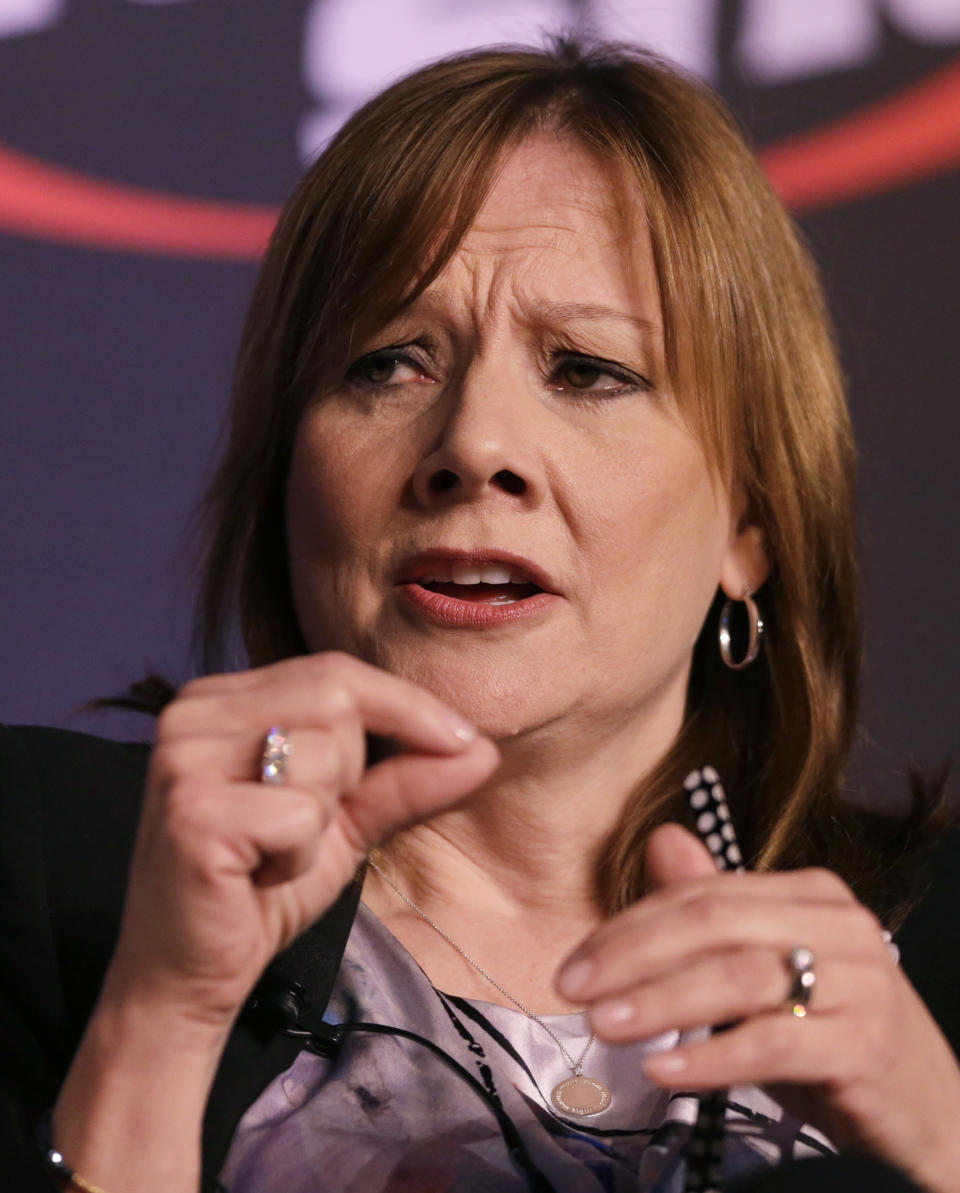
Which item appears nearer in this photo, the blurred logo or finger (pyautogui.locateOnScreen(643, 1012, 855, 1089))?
finger (pyautogui.locateOnScreen(643, 1012, 855, 1089))

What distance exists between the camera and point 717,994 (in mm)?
Result: 771

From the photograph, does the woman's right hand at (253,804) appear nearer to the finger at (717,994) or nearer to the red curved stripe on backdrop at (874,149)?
the finger at (717,994)

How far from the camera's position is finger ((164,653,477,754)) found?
797 millimetres

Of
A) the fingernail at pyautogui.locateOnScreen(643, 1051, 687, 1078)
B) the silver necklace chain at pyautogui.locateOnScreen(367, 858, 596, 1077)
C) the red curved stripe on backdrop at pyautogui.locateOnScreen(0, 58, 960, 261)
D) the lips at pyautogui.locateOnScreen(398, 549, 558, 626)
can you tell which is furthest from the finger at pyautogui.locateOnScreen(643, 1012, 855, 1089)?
the red curved stripe on backdrop at pyautogui.locateOnScreen(0, 58, 960, 261)

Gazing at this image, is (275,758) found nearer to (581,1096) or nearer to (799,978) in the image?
(799,978)

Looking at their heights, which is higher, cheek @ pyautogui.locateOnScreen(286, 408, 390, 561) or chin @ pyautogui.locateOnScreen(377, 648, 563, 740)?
cheek @ pyautogui.locateOnScreen(286, 408, 390, 561)

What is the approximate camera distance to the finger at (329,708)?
797 millimetres

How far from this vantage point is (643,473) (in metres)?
1.18

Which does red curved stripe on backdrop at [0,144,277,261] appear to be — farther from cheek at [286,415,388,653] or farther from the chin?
the chin

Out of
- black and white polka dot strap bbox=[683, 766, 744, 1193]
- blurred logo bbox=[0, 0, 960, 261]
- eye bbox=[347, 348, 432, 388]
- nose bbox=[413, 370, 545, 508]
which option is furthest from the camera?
blurred logo bbox=[0, 0, 960, 261]

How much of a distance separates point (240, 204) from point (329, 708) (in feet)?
4.23

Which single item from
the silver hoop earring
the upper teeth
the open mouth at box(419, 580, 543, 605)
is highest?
the upper teeth

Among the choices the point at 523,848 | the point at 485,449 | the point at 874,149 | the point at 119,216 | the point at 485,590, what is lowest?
the point at 523,848

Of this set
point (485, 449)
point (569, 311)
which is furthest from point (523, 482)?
point (569, 311)
